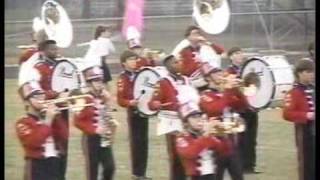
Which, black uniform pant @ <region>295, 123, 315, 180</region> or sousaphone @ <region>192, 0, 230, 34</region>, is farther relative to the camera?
black uniform pant @ <region>295, 123, 315, 180</region>

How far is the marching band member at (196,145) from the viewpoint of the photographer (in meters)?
4.58

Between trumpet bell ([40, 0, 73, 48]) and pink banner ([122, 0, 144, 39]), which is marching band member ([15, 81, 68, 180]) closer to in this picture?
trumpet bell ([40, 0, 73, 48])

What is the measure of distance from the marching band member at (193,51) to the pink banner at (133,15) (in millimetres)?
248

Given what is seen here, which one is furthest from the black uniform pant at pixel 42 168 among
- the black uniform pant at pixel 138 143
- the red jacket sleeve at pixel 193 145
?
the red jacket sleeve at pixel 193 145

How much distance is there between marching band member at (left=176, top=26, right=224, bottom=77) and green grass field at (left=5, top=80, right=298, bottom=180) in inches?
12.5

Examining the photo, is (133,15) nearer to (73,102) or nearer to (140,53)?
(140,53)

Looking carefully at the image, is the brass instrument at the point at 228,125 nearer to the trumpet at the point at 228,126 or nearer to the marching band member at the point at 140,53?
the trumpet at the point at 228,126

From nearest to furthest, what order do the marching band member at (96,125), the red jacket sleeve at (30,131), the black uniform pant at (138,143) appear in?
the red jacket sleeve at (30,131) → the marching band member at (96,125) → the black uniform pant at (138,143)

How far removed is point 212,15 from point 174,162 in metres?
0.76

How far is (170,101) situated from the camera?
4629 millimetres

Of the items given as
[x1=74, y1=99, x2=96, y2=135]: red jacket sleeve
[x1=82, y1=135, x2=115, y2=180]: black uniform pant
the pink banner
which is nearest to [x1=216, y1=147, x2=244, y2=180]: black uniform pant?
[x1=82, y1=135, x2=115, y2=180]: black uniform pant

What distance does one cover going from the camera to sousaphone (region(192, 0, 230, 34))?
4.66m
